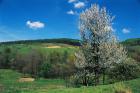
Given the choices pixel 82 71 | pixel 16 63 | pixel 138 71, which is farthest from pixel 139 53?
pixel 82 71

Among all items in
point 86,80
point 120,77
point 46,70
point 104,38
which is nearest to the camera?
point 104,38

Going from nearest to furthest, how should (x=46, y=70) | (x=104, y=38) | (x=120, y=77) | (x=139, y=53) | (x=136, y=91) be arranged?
(x=136, y=91)
(x=104, y=38)
(x=120, y=77)
(x=46, y=70)
(x=139, y=53)

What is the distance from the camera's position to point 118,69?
78.8 meters

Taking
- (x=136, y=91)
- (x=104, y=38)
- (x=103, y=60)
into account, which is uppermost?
(x=104, y=38)

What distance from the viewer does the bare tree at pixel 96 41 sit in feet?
154

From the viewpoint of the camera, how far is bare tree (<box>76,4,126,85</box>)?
46884 mm

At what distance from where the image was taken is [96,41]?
4697 centimetres

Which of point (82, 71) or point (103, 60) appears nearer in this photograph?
point (103, 60)

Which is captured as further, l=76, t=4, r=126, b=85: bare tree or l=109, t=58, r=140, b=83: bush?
l=109, t=58, r=140, b=83: bush

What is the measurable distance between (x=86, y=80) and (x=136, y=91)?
1115 inches

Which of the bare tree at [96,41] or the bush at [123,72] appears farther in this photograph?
the bush at [123,72]

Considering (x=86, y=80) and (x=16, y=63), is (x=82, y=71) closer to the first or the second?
(x=86, y=80)

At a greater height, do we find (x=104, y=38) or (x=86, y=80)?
(x=104, y=38)

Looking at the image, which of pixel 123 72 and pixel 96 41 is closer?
pixel 96 41
